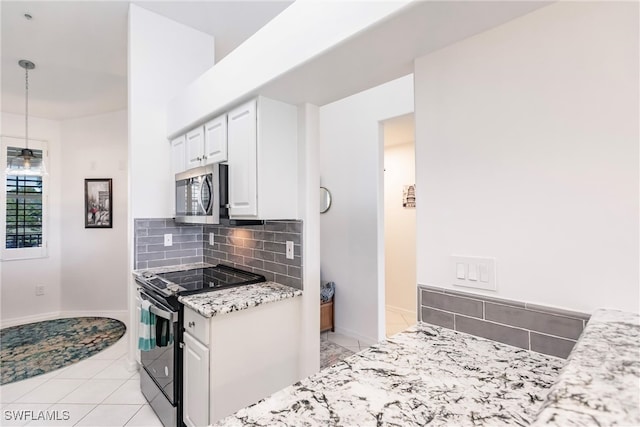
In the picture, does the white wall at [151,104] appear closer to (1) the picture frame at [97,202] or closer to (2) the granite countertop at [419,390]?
(1) the picture frame at [97,202]

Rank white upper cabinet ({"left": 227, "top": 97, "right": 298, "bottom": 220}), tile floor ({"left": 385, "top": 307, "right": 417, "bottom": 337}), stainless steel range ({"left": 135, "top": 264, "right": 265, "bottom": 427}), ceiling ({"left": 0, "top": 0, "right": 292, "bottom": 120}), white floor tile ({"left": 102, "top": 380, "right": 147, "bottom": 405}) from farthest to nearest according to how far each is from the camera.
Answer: tile floor ({"left": 385, "top": 307, "right": 417, "bottom": 337}) → ceiling ({"left": 0, "top": 0, "right": 292, "bottom": 120}) → white floor tile ({"left": 102, "top": 380, "right": 147, "bottom": 405}) → white upper cabinet ({"left": 227, "top": 97, "right": 298, "bottom": 220}) → stainless steel range ({"left": 135, "top": 264, "right": 265, "bottom": 427})

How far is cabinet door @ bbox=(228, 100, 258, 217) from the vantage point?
2.00 metres

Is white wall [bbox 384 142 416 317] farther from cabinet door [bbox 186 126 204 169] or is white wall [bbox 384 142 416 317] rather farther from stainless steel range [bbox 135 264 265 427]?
cabinet door [bbox 186 126 204 169]

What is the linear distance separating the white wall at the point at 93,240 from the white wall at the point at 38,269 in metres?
0.13

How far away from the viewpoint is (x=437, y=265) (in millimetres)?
1382

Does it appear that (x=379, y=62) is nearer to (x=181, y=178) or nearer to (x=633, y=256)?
(x=633, y=256)

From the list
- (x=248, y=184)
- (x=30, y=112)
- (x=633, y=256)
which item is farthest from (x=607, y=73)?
(x=30, y=112)

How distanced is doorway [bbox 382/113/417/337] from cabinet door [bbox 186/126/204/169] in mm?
2451

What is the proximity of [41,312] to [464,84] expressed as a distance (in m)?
5.69

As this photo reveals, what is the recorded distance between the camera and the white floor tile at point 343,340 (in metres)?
3.37

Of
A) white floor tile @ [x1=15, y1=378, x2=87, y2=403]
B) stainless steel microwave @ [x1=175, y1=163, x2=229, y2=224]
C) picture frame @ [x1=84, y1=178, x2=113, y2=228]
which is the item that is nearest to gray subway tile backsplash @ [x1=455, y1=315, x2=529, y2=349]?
stainless steel microwave @ [x1=175, y1=163, x2=229, y2=224]

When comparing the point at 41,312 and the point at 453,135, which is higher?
the point at 453,135

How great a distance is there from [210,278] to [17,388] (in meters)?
1.79

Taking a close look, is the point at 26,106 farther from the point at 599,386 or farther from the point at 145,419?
the point at 599,386
